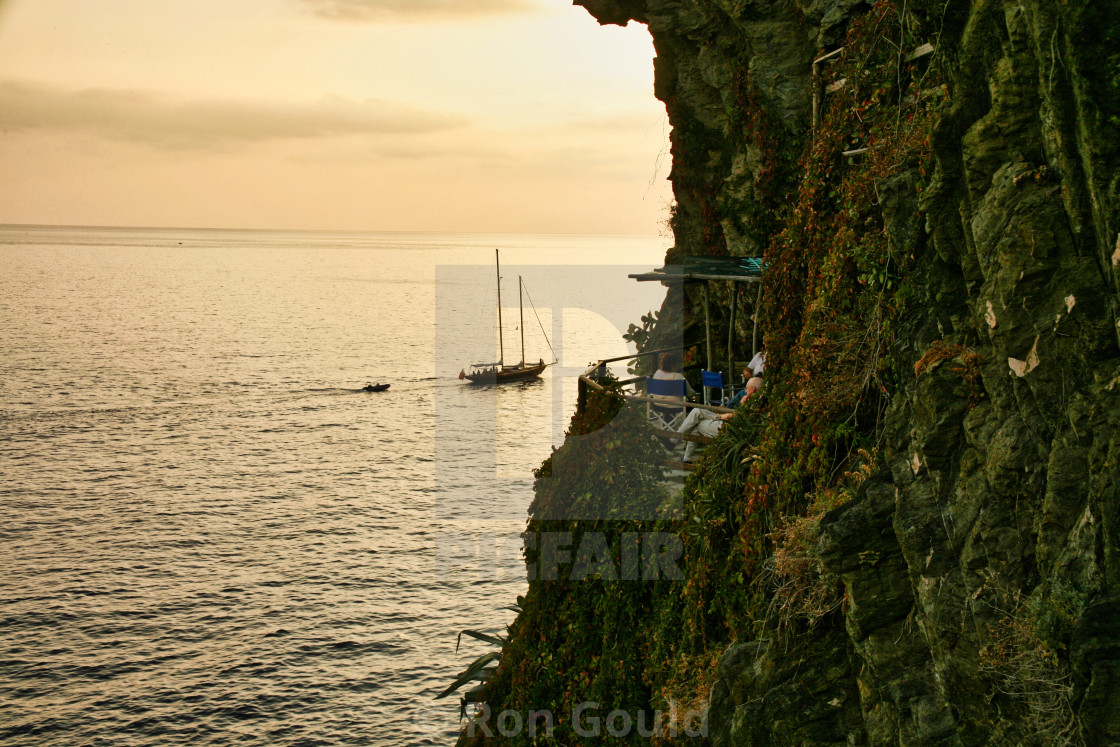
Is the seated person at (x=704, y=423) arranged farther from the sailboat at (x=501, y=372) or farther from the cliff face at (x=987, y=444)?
the sailboat at (x=501, y=372)

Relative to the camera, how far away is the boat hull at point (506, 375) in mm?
75125

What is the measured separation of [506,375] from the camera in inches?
2995

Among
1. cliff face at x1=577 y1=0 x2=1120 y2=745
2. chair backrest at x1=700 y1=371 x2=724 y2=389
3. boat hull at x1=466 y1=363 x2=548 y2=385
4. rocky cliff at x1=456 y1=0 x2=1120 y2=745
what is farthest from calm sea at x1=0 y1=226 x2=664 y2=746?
cliff face at x1=577 y1=0 x2=1120 y2=745

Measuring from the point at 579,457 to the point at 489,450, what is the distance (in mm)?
40413

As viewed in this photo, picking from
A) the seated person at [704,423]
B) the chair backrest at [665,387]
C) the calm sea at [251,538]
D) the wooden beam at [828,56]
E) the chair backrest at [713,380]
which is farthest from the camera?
the calm sea at [251,538]

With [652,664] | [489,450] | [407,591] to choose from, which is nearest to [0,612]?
[407,591]

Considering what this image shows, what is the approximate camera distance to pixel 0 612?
33375mm

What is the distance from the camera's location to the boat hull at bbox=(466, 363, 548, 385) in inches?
2958

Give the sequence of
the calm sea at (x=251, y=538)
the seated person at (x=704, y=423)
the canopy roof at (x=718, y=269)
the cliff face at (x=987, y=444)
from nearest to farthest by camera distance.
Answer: the cliff face at (x=987, y=444), the seated person at (x=704, y=423), the canopy roof at (x=718, y=269), the calm sea at (x=251, y=538)

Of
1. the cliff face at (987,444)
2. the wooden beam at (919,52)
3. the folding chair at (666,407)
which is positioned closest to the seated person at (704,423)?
the folding chair at (666,407)

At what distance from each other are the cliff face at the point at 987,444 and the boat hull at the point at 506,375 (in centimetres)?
6634

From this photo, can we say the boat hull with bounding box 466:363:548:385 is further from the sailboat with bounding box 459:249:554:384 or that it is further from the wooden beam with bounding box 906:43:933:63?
the wooden beam with bounding box 906:43:933:63

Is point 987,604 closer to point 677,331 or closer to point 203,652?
point 677,331

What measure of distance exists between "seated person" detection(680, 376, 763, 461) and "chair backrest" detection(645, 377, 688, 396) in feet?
4.62
